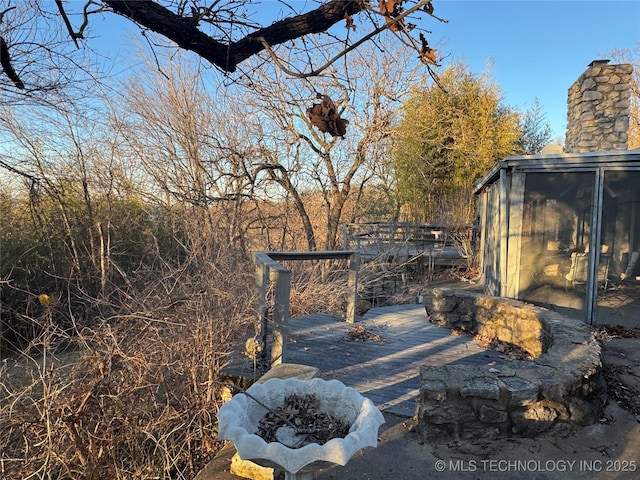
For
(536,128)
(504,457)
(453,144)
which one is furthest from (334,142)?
(536,128)

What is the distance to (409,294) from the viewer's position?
1029 cm

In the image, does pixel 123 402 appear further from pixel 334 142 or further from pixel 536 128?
pixel 536 128

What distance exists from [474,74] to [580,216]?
38.3 feet

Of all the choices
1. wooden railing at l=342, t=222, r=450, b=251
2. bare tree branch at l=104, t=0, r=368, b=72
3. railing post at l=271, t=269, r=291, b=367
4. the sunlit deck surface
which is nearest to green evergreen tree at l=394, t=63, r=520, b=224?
wooden railing at l=342, t=222, r=450, b=251

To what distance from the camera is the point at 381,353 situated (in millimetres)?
4648

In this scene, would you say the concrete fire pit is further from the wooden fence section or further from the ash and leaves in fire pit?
the wooden fence section

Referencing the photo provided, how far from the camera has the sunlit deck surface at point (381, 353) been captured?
371 centimetres

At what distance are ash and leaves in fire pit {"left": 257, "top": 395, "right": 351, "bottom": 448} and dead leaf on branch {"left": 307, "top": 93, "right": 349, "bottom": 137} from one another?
127cm

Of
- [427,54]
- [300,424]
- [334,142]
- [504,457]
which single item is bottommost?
[504,457]

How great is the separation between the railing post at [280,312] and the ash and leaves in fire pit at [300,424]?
173 centimetres

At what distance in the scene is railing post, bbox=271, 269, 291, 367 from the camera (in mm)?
3730

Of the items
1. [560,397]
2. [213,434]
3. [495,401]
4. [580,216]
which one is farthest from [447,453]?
[580,216]

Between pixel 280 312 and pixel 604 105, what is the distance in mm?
8628

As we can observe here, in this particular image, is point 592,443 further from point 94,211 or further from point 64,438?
point 94,211
